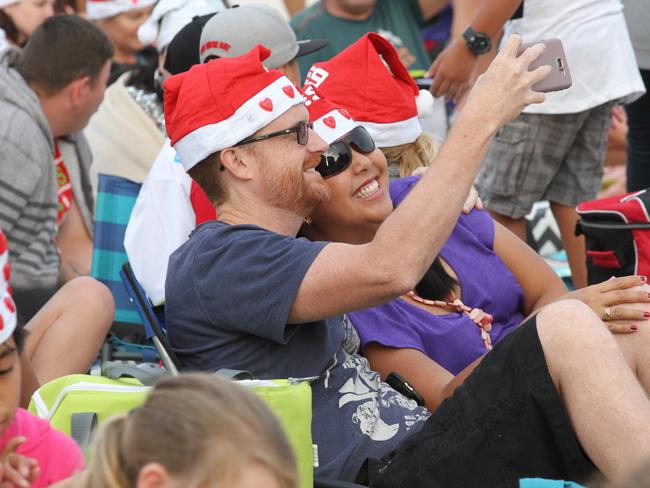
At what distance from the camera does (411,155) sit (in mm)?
4117

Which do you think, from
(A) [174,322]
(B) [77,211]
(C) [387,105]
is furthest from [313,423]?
(B) [77,211]

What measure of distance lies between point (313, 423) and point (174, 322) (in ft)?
1.41

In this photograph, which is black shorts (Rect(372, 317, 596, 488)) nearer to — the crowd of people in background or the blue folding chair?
the crowd of people in background

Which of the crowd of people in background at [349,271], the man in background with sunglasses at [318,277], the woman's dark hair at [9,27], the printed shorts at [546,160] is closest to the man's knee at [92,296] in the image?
the crowd of people in background at [349,271]

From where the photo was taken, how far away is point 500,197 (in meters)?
4.99

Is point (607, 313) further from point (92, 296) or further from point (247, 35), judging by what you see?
point (247, 35)

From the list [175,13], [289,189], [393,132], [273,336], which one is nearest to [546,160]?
Answer: [393,132]

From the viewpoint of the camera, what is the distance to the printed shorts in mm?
4848

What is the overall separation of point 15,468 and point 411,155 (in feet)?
6.89

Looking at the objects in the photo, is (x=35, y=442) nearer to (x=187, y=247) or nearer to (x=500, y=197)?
(x=187, y=247)

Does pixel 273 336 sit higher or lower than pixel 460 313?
higher

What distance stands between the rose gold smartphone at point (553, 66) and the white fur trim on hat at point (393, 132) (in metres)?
0.99

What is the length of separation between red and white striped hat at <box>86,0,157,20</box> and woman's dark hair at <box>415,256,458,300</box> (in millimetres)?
4118

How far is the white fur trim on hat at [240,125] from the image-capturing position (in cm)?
313
